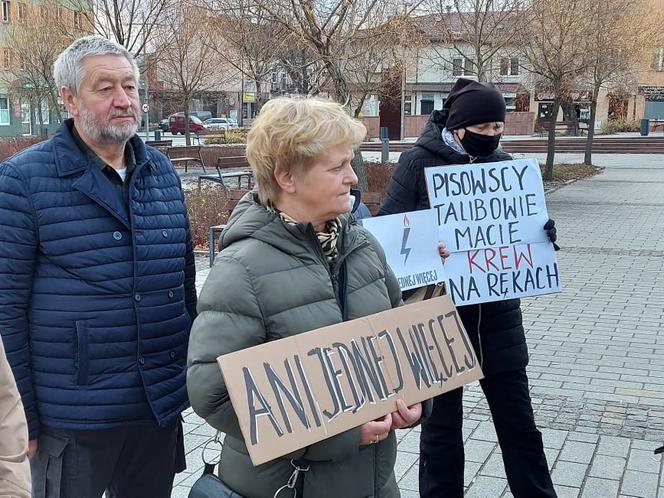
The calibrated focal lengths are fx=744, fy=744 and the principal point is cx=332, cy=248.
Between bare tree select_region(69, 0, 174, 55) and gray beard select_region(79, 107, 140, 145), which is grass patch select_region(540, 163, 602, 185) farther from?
gray beard select_region(79, 107, 140, 145)

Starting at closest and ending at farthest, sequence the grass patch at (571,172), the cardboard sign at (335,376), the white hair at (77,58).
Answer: the cardboard sign at (335,376) → the white hair at (77,58) → the grass patch at (571,172)

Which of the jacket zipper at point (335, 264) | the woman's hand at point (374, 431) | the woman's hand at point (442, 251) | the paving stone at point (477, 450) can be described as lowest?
the paving stone at point (477, 450)

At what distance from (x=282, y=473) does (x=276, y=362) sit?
1.16 ft

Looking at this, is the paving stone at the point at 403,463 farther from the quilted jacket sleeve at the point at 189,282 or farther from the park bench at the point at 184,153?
the park bench at the point at 184,153

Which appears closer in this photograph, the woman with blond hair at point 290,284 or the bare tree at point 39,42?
the woman with blond hair at point 290,284

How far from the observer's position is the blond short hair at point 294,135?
2051mm

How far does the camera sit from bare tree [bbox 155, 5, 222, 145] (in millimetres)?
19467

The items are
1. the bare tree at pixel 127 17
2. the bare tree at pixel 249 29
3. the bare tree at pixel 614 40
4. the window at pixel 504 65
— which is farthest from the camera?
the window at pixel 504 65

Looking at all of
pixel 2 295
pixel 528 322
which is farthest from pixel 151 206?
pixel 528 322

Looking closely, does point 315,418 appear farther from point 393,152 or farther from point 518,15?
point 393,152

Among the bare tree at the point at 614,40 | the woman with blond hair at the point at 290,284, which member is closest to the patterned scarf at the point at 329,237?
the woman with blond hair at the point at 290,284

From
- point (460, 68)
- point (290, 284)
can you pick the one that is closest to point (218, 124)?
point (460, 68)

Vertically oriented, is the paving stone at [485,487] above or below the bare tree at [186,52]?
below

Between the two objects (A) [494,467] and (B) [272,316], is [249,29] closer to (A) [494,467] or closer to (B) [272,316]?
(A) [494,467]
